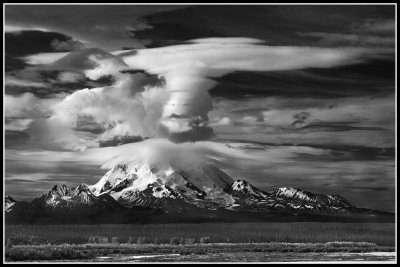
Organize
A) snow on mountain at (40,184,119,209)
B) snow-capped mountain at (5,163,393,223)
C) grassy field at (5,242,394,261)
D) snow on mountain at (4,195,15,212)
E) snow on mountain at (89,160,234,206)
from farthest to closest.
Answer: snow on mountain at (89,160,234,206) → snow-capped mountain at (5,163,393,223) → snow on mountain at (40,184,119,209) → snow on mountain at (4,195,15,212) → grassy field at (5,242,394,261)

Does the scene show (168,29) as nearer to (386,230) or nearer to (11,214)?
(11,214)

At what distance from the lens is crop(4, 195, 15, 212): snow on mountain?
27984mm

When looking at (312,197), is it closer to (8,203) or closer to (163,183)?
(163,183)

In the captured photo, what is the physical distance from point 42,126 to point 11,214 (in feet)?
9.72

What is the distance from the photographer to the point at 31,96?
28.7m

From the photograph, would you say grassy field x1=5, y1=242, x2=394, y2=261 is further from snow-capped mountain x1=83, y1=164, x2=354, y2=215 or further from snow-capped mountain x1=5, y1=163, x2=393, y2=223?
snow-capped mountain x1=83, y1=164, x2=354, y2=215

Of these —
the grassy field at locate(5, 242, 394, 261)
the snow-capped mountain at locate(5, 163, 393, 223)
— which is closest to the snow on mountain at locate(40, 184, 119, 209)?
the snow-capped mountain at locate(5, 163, 393, 223)

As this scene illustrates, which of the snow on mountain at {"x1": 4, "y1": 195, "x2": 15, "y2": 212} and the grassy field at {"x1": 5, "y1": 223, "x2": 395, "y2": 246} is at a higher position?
the snow on mountain at {"x1": 4, "y1": 195, "x2": 15, "y2": 212}

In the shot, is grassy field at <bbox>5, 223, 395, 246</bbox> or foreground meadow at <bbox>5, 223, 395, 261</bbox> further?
grassy field at <bbox>5, 223, 395, 246</bbox>

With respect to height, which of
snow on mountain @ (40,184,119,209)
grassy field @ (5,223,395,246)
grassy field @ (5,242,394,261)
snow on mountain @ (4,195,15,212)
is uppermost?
snow on mountain @ (40,184,119,209)

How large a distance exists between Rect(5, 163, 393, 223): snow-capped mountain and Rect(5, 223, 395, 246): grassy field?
330 millimetres

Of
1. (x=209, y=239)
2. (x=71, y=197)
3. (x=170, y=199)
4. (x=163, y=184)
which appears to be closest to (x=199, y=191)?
(x=170, y=199)

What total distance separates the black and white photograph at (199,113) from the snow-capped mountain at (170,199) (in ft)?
0.19

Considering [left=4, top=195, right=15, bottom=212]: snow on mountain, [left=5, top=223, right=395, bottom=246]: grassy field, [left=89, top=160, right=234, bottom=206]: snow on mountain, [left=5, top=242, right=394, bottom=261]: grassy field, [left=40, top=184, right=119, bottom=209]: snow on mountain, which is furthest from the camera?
[left=5, top=223, right=395, bottom=246]: grassy field
